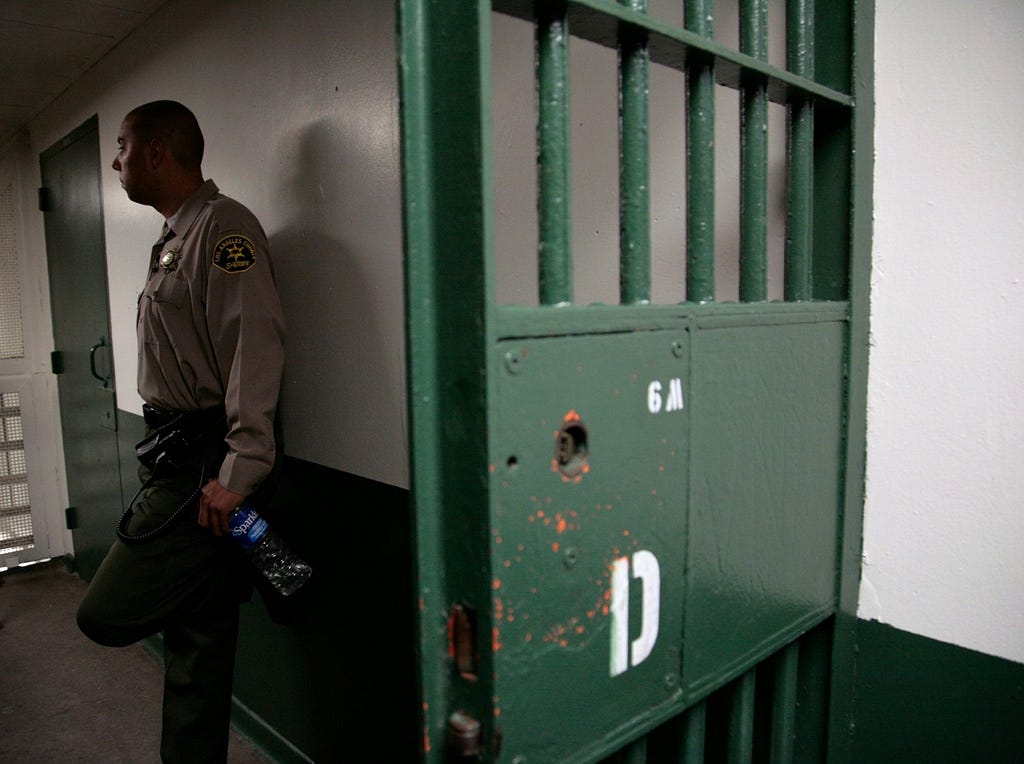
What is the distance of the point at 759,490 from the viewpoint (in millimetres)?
979

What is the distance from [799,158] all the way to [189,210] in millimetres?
1519

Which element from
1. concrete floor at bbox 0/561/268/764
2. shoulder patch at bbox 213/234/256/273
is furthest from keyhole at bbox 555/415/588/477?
concrete floor at bbox 0/561/268/764

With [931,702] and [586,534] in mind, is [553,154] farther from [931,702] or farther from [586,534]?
[931,702]

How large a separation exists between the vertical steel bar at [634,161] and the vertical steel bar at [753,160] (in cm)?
23

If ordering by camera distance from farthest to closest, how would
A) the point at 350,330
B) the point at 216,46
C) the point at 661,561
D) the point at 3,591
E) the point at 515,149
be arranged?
the point at 3,591 → the point at 216,46 → the point at 350,330 → the point at 515,149 → the point at 661,561

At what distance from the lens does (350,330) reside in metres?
1.75

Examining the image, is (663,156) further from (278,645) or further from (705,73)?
(278,645)

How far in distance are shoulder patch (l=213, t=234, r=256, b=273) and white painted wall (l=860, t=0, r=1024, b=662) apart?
1349 mm

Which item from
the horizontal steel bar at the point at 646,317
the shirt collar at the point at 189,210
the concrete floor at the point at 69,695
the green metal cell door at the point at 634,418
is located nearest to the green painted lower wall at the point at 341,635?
the concrete floor at the point at 69,695

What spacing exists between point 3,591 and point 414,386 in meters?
4.18

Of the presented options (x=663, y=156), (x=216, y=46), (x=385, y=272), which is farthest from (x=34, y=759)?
(x=663, y=156)

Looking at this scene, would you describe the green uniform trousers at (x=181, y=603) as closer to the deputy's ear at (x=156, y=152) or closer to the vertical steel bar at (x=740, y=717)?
the deputy's ear at (x=156, y=152)

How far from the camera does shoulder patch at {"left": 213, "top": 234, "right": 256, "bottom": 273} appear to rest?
1.69 m

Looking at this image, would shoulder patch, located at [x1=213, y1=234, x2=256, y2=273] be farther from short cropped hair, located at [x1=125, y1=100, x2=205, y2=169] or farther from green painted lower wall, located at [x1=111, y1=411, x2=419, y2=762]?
green painted lower wall, located at [x1=111, y1=411, x2=419, y2=762]
